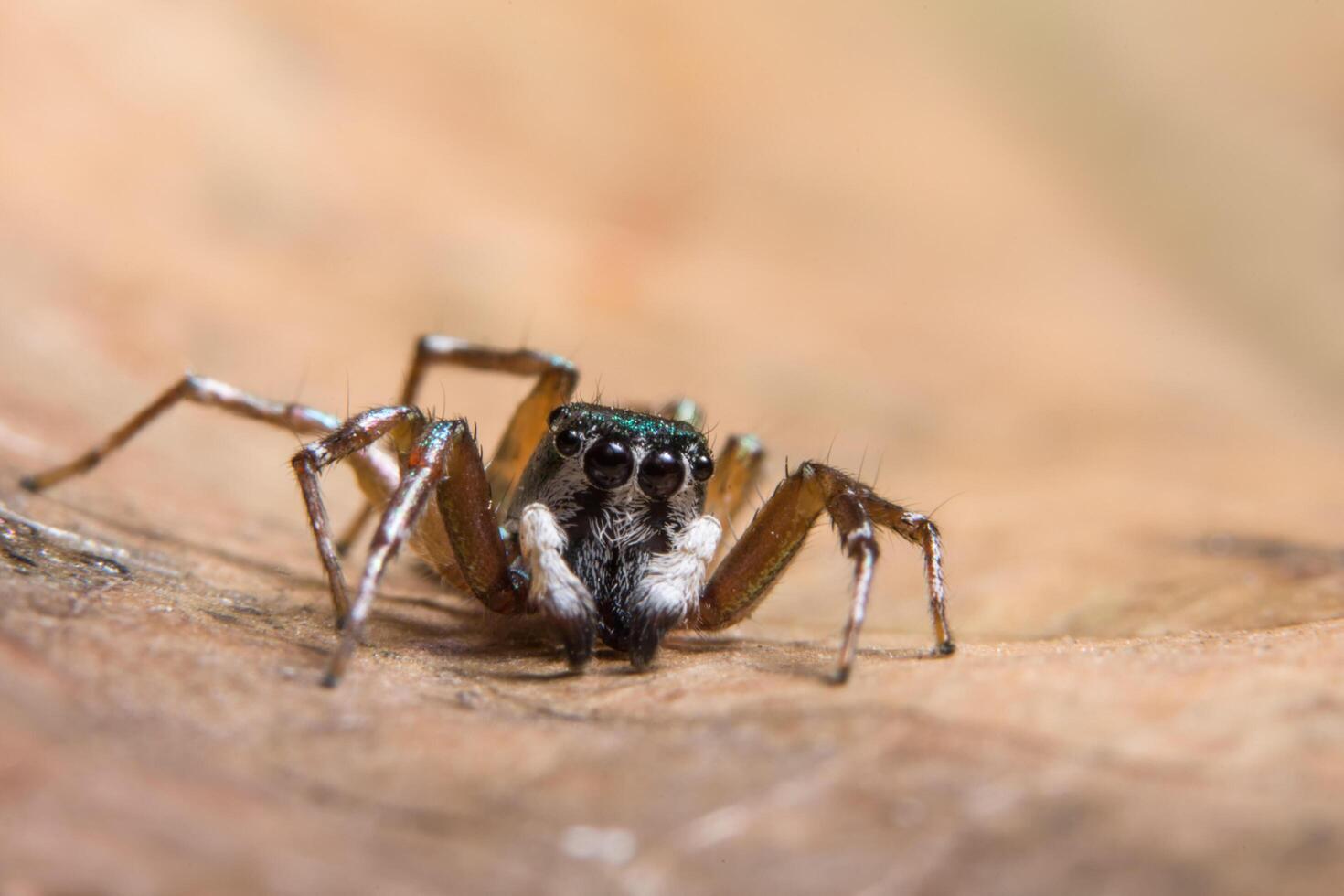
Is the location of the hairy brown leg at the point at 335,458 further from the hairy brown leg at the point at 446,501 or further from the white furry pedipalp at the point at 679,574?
the white furry pedipalp at the point at 679,574

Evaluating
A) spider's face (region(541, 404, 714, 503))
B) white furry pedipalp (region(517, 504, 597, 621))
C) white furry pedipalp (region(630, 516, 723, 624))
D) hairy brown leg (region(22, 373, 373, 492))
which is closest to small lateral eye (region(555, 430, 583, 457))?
spider's face (region(541, 404, 714, 503))

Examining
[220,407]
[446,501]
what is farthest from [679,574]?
[220,407]

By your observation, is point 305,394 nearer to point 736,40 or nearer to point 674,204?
point 674,204

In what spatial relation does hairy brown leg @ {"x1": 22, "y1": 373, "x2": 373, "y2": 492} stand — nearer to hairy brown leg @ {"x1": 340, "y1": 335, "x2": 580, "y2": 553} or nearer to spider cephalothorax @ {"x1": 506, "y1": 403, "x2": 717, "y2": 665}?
hairy brown leg @ {"x1": 340, "y1": 335, "x2": 580, "y2": 553}

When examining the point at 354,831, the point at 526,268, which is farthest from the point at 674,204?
the point at 354,831

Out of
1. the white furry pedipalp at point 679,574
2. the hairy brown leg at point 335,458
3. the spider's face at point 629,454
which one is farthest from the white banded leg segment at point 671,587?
the hairy brown leg at point 335,458

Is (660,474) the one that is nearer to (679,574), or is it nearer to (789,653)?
(679,574)
